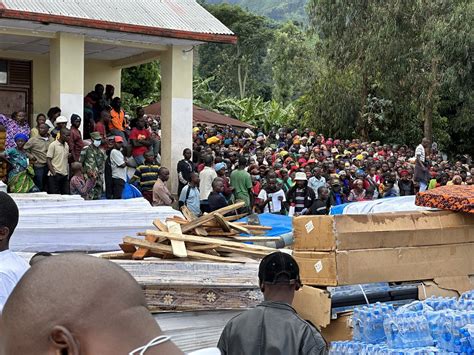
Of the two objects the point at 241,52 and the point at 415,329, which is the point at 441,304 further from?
the point at 241,52

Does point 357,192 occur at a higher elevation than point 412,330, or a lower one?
lower

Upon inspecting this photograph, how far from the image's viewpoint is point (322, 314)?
5949mm

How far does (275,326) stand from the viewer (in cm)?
420

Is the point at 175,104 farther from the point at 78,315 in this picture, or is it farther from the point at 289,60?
the point at 289,60

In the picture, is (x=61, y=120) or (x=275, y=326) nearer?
(x=275, y=326)

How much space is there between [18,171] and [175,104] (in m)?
4.46

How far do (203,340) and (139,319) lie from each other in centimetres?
455

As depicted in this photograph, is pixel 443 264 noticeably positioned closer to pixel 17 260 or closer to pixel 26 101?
pixel 17 260

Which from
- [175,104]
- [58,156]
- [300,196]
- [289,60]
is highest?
[289,60]

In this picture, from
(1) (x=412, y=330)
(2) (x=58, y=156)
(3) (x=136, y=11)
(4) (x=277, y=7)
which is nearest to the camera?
(1) (x=412, y=330)

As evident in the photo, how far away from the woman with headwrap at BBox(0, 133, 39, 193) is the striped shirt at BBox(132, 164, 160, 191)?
243 cm

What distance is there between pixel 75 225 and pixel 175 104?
8.16m

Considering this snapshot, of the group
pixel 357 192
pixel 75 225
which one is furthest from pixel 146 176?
pixel 75 225

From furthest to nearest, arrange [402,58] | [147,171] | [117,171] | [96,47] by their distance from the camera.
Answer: [402,58] < [96,47] < [147,171] < [117,171]
